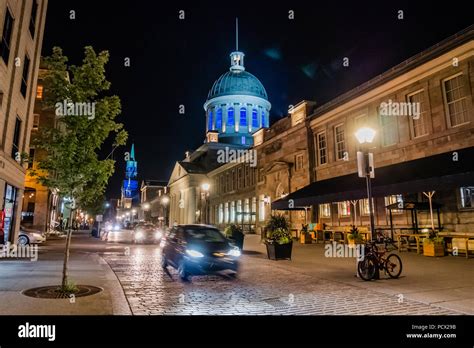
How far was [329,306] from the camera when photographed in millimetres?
7434

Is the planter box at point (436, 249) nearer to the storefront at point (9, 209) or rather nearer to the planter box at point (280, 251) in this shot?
the planter box at point (280, 251)

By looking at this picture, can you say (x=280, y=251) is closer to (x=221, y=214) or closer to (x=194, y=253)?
(x=194, y=253)

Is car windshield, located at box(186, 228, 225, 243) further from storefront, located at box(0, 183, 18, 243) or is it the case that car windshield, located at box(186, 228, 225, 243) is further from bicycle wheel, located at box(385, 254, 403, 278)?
storefront, located at box(0, 183, 18, 243)

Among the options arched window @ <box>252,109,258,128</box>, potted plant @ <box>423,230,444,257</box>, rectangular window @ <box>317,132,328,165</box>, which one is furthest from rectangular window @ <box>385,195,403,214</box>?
arched window @ <box>252,109,258,128</box>

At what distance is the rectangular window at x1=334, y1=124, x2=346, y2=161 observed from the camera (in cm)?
2641

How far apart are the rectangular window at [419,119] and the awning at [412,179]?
2.07m

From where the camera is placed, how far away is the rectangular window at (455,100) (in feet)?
57.9

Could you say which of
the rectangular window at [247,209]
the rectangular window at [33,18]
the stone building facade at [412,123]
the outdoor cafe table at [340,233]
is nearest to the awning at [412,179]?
the stone building facade at [412,123]

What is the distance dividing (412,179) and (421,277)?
6.00m

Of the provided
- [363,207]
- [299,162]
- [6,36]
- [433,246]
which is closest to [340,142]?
[299,162]
